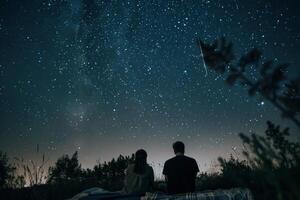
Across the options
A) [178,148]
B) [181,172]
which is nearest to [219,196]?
[181,172]

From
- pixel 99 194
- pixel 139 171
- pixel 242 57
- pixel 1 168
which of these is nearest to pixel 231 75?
pixel 242 57

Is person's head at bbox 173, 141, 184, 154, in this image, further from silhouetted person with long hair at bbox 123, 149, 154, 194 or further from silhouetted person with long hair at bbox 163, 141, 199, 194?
silhouetted person with long hair at bbox 123, 149, 154, 194

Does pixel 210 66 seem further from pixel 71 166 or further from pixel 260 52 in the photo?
pixel 71 166

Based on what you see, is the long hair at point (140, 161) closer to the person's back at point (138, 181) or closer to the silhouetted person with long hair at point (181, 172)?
the person's back at point (138, 181)

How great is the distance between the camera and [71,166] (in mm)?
44812

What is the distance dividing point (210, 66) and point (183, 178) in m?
5.02

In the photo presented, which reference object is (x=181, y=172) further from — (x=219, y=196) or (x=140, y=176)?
(x=219, y=196)

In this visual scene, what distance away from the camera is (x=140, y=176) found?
6961 millimetres

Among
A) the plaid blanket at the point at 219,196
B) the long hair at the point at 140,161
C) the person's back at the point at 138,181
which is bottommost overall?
the plaid blanket at the point at 219,196

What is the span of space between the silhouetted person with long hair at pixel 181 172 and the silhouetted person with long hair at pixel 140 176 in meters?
0.62

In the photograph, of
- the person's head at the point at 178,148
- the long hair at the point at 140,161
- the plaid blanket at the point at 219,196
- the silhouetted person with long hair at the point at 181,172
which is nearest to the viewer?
the plaid blanket at the point at 219,196

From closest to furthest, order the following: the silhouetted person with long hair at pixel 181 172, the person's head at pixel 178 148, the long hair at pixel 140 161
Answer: the silhouetted person with long hair at pixel 181 172
the person's head at pixel 178 148
the long hair at pixel 140 161

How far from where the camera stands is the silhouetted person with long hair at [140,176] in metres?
6.93

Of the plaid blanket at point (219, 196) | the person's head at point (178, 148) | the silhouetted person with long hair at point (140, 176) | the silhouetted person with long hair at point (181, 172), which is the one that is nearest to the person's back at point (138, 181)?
the silhouetted person with long hair at point (140, 176)
